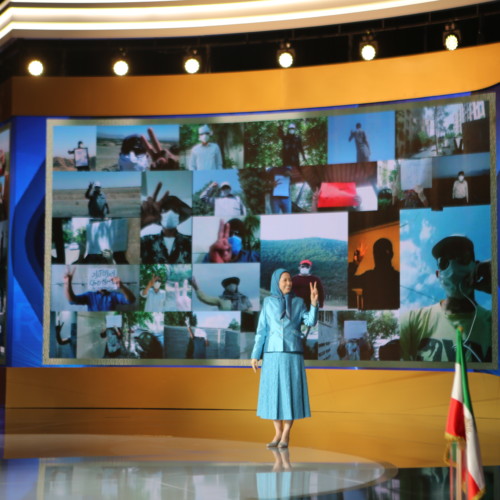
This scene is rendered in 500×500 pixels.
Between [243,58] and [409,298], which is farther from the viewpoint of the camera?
[243,58]

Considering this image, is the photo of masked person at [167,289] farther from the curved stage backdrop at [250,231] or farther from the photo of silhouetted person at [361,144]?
the photo of silhouetted person at [361,144]

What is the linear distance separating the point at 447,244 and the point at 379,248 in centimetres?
79

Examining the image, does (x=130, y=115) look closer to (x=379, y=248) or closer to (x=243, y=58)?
(x=243, y=58)

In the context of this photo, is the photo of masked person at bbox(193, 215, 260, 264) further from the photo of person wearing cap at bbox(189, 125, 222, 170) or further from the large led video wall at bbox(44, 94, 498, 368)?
the photo of person wearing cap at bbox(189, 125, 222, 170)

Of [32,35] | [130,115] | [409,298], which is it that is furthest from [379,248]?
[32,35]

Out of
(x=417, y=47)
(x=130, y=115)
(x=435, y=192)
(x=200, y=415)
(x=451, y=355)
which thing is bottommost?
(x=200, y=415)

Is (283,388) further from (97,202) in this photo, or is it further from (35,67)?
(35,67)

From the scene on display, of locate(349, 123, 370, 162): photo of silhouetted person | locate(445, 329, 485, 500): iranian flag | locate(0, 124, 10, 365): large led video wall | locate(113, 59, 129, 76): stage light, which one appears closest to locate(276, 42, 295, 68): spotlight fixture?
locate(349, 123, 370, 162): photo of silhouetted person

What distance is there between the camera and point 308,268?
35.7ft

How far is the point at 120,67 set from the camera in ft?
36.8

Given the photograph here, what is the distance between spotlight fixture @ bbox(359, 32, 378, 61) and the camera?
10.5 metres

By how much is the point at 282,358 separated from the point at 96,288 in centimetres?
435

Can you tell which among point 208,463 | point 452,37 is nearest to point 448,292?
point 452,37

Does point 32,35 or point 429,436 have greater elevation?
point 32,35
